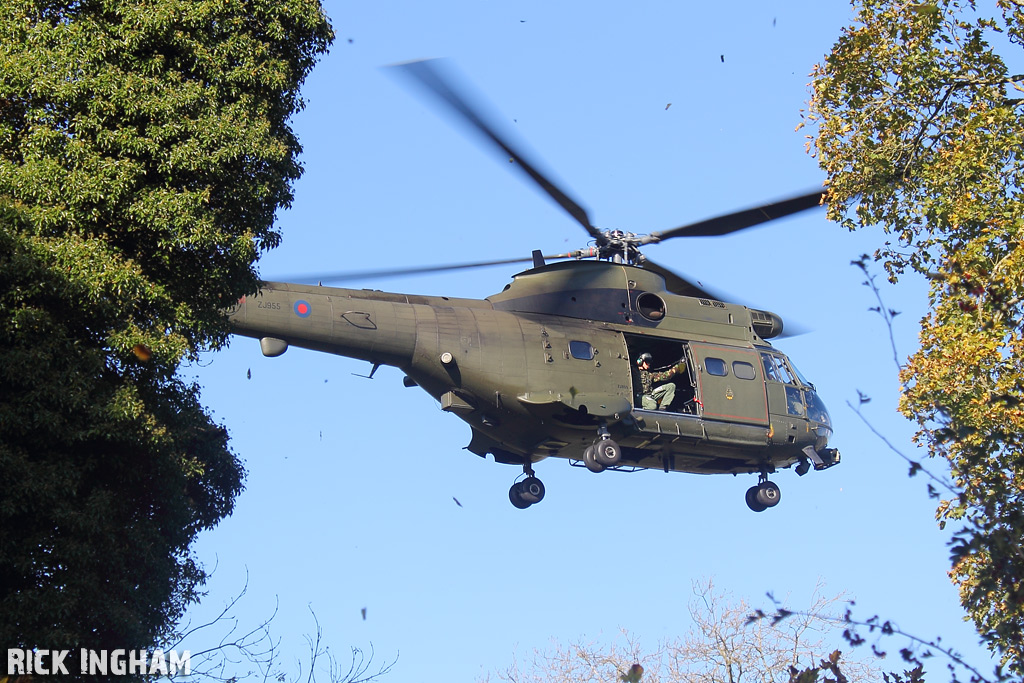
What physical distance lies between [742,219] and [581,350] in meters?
3.14

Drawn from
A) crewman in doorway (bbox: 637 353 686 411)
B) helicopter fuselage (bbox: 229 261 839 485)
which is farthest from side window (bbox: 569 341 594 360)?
crewman in doorway (bbox: 637 353 686 411)

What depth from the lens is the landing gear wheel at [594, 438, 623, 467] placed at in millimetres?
18750

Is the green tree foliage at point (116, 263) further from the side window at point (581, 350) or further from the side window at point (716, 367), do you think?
the side window at point (716, 367)

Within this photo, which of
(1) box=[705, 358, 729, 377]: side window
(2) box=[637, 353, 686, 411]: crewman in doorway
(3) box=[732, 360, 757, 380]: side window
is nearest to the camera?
(2) box=[637, 353, 686, 411]: crewman in doorway

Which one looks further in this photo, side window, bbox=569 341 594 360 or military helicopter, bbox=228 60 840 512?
side window, bbox=569 341 594 360

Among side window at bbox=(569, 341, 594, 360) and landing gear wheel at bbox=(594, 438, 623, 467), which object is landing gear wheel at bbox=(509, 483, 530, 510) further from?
side window at bbox=(569, 341, 594, 360)

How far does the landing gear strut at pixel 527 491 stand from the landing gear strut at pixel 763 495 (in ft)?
12.0

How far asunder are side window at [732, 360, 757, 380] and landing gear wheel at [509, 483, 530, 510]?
152 inches

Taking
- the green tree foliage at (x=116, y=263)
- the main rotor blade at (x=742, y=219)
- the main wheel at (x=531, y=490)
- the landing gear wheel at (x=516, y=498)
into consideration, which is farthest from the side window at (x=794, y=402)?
the green tree foliage at (x=116, y=263)

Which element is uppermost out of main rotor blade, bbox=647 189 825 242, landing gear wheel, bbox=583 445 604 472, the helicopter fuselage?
main rotor blade, bbox=647 189 825 242

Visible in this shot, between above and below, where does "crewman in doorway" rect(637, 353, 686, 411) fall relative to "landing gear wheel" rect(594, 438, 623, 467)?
above

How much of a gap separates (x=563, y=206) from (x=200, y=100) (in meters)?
6.47

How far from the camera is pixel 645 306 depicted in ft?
66.3

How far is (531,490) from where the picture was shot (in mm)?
20094
